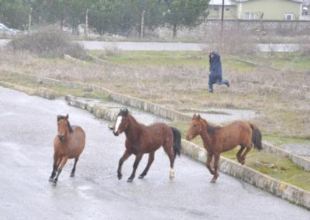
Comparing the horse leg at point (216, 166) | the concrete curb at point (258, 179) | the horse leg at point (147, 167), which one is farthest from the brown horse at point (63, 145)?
the concrete curb at point (258, 179)

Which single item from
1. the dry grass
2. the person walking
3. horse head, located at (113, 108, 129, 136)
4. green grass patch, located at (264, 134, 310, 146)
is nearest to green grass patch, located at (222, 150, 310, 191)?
green grass patch, located at (264, 134, 310, 146)

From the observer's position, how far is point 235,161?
1828 centimetres

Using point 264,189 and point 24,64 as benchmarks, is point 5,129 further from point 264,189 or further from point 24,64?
point 24,64

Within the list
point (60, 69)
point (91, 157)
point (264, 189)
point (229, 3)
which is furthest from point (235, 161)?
point (229, 3)

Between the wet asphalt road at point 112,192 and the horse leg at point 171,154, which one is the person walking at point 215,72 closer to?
the wet asphalt road at point 112,192

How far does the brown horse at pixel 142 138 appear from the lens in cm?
1638

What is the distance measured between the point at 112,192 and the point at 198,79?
19.6 m

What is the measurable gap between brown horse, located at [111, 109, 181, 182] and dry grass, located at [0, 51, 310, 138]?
5409mm

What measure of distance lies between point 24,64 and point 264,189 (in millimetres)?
24189

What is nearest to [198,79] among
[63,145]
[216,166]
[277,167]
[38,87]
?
[38,87]

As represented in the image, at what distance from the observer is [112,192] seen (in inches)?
625

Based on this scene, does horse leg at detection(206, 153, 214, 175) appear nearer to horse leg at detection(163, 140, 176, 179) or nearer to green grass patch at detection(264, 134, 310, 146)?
horse leg at detection(163, 140, 176, 179)

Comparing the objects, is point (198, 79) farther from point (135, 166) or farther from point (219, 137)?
→ point (135, 166)

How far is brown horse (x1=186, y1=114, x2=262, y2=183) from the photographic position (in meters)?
16.8
